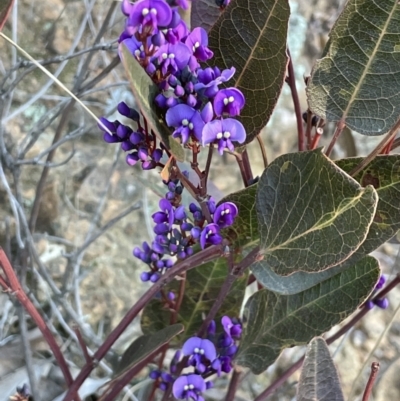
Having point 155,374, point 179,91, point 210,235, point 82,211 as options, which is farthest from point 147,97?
point 82,211

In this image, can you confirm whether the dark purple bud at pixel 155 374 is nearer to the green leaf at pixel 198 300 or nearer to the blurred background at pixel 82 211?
the green leaf at pixel 198 300

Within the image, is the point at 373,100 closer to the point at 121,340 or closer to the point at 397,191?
the point at 397,191

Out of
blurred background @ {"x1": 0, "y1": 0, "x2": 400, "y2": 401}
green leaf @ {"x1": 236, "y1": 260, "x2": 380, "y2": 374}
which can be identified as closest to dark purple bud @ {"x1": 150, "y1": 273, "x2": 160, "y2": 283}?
green leaf @ {"x1": 236, "y1": 260, "x2": 380, "y2": 374}

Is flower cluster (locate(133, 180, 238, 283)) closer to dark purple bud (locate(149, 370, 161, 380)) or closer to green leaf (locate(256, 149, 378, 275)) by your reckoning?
green leaf (locate(256, 149, 378, 275))

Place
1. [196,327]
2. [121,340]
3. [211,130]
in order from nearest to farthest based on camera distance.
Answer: [211,130]
[196,327]
[121,340]

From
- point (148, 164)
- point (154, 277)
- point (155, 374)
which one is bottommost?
point (155, 374)

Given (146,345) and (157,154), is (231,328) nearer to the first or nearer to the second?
(146,345)

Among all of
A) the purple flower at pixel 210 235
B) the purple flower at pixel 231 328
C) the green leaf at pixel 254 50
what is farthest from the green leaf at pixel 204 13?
the purple flower at pixel 231 328

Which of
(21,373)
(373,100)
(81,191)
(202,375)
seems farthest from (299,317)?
(81,191)
